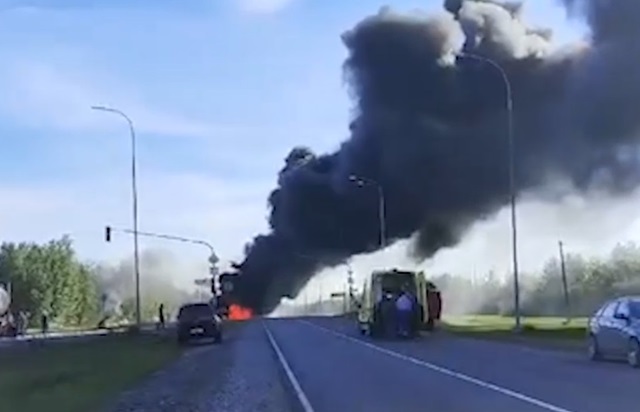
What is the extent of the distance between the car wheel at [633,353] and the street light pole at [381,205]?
150ft

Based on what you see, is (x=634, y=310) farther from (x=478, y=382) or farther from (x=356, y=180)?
(x=356, y=180)

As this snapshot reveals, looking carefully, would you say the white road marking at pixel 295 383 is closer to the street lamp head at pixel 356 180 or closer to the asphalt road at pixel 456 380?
the asphalt road at pixel 456 380

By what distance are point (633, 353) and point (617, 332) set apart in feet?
4.11

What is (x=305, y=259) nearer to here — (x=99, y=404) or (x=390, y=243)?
(x=390, y=243)

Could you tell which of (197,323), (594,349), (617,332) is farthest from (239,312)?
(617,332)

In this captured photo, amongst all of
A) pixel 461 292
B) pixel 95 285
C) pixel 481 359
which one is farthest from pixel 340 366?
pixel 95 285

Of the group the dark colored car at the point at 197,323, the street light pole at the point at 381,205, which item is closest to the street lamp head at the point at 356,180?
the street light pole at the point at 381,205

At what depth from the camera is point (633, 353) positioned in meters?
31.1

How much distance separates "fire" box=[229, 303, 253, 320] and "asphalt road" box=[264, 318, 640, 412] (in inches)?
1981

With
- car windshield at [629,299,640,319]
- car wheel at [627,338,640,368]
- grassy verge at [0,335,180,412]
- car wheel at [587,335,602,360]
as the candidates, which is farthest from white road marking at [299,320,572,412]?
grassy verge at [0,335,180,412]

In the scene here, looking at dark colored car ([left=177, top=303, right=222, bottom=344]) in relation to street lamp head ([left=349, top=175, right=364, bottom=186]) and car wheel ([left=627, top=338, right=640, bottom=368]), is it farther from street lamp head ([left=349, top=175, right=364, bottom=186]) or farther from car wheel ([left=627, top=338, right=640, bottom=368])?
car wheel ([left=627, top=338, right=640, bottom=368])

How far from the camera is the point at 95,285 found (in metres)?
139

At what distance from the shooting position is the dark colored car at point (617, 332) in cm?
3127

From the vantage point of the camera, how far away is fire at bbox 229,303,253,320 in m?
95.0
